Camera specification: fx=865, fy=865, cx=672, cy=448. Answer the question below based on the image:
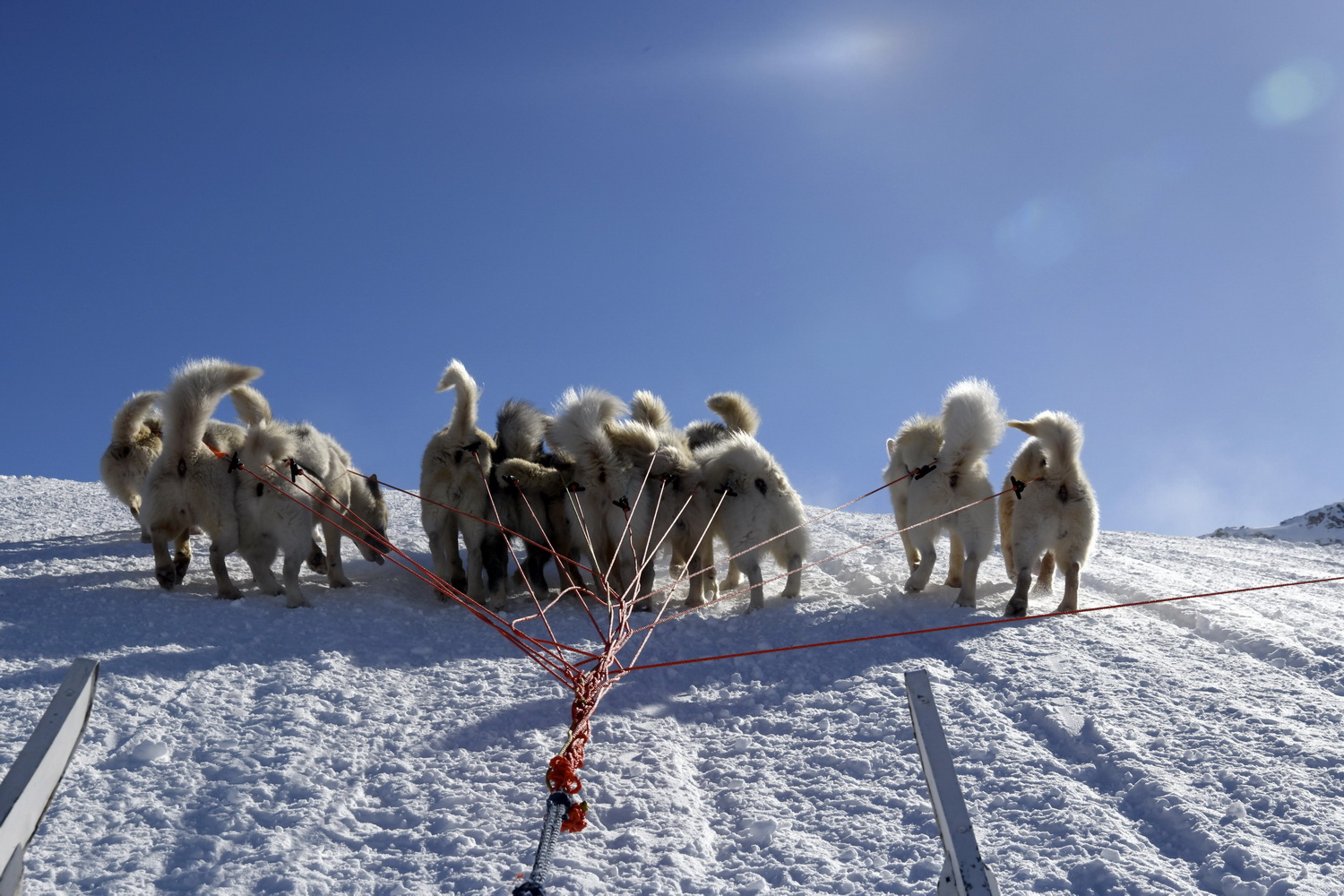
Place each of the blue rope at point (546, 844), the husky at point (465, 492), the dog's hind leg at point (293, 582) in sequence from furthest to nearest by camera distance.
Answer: the husky at point (465, 492)
the dog's hind leg at point (293, 582)
the blue rope at point (546, 844)

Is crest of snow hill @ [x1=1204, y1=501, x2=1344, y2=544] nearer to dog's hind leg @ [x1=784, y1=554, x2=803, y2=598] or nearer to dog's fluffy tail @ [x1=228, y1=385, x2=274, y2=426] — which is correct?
dog's hind leg @ [x1=784, y1=554, x2=803, y2=598]

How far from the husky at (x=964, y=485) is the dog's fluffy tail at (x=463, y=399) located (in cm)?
399

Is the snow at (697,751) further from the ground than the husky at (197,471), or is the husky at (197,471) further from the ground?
the husky at (197,471)

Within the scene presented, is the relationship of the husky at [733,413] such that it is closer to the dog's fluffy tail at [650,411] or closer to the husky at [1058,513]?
the dog's fluffy tail at [650,411]

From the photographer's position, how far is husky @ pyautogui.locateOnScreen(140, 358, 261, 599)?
707cm

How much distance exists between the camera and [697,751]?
438 cm

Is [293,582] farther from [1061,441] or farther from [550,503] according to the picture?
[1061,441]

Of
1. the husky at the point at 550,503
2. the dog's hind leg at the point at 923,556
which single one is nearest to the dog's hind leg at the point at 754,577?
the dog's hind leg at the point at 923,556

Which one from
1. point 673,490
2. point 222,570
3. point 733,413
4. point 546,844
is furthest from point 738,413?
point 546,844

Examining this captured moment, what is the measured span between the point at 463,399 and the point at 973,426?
4481 millimetres

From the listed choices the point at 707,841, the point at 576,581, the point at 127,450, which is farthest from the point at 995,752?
the point at 127,450

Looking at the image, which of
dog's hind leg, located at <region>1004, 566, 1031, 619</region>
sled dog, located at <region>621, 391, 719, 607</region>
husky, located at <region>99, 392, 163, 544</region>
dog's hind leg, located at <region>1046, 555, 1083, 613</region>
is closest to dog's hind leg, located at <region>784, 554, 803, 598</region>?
sled dog, located at <region>621, 391, 719, 607</region>

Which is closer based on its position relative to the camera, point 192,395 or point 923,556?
point 192,395

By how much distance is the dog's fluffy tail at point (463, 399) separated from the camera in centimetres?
789
